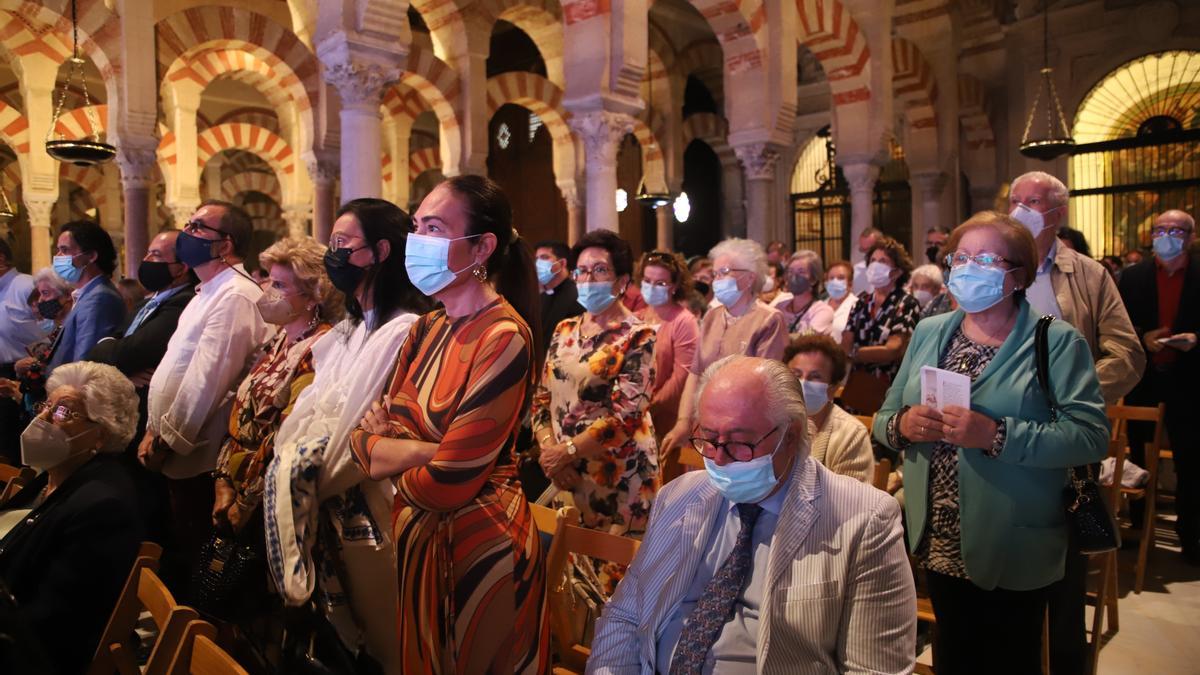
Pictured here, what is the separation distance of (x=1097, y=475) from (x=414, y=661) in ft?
5.82

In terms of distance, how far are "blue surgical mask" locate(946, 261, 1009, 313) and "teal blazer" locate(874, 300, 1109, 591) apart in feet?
0.31

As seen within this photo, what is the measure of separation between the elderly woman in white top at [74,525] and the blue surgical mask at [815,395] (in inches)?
82.3

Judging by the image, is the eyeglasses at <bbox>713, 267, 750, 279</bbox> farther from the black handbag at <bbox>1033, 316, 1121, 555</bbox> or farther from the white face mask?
the white face mask

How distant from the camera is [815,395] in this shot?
266 cm

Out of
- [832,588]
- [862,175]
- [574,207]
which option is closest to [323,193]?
[574,207]

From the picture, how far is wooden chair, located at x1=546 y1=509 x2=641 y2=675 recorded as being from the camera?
2.10 meters

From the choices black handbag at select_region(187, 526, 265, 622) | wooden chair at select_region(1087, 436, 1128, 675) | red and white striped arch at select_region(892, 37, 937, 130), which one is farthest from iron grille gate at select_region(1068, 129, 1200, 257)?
black handbag at select_region(187, 526, 265, 622)

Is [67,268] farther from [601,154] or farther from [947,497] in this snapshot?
[601,154]

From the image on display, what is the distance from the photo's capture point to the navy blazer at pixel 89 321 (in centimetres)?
392

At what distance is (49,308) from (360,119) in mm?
3214

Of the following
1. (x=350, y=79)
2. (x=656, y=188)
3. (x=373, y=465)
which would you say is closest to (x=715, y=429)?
(x=373, y=465)

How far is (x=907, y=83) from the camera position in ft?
42.4

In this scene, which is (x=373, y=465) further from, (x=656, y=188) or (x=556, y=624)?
(x=656, y=188)

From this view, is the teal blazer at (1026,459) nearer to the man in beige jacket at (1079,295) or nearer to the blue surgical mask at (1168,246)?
the man in beige jacket at (1079,295)
